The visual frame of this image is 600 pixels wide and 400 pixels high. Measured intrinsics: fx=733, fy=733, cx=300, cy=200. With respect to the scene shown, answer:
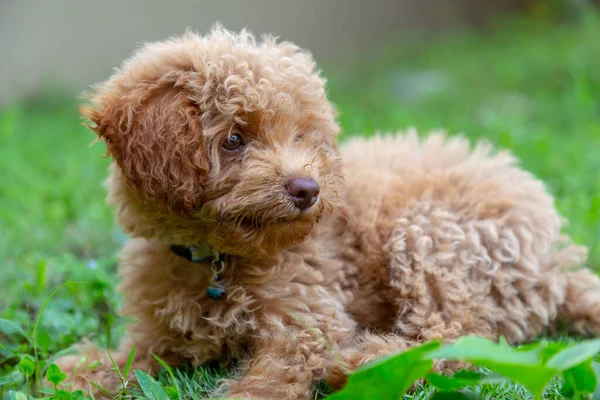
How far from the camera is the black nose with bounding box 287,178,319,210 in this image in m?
2.95

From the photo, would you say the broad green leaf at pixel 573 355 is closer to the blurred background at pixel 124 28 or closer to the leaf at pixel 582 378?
the leaf at pixel 582 378

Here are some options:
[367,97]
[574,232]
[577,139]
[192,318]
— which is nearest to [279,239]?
[192,318]

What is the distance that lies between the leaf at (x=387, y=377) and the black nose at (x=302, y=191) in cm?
87

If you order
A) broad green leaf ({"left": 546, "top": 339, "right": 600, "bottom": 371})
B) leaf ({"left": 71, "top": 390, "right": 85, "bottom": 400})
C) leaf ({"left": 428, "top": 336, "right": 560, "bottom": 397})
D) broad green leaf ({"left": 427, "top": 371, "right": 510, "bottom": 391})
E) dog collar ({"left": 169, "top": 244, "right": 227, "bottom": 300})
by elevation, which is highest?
broad green leaf ({"left": 546, "top": 339, "right": 600, "bottom": 371})

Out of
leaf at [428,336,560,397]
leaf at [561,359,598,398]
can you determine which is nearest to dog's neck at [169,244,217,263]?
leaf at [428,336,560,397]

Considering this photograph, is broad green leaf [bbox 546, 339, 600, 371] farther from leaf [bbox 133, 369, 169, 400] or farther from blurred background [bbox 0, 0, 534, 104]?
blurred background [bbox 0, 0, 534, 104]

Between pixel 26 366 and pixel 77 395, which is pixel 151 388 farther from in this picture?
pixel 26 366

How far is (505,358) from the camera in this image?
2.03m

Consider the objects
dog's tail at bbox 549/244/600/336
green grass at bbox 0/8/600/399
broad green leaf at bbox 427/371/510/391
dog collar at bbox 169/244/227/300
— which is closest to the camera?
broad green leaf at bbox 427/371/510/391

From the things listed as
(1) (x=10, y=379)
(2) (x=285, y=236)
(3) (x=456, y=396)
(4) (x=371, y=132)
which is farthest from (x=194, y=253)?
(4) (x=371, y=132)

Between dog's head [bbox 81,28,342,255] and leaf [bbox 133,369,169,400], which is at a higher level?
dog's head [bbox 81,28,342,255]

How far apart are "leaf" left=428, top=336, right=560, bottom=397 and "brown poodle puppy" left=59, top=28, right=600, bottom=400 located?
100 cm

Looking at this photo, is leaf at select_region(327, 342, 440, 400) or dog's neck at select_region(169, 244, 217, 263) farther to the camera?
dog's neck at select_region(169, 244, 217, 263)

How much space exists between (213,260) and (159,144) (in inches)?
24.0
